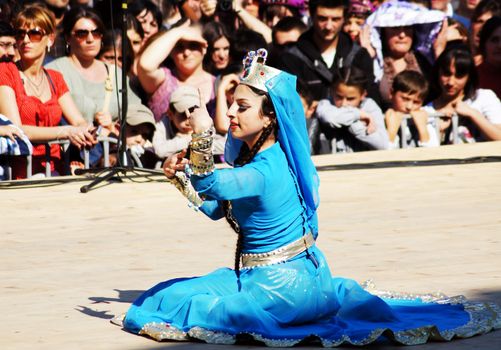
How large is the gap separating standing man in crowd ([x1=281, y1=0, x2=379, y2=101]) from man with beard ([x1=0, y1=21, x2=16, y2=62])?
248 cm

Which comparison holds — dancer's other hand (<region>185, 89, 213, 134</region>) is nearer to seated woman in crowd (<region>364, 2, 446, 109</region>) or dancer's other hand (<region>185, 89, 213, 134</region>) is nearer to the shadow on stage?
the shadow on stage

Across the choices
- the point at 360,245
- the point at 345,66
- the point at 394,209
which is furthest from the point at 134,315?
the point at 345,66

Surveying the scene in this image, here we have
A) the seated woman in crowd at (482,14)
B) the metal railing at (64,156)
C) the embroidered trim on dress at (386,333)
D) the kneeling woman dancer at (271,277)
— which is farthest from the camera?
the seated woman in crowd at (482,14)

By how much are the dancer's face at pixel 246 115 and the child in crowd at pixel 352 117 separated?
5750 mm

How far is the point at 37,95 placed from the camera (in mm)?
10094

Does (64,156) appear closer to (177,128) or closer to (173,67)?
(177,128)

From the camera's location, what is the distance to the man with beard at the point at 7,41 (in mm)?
10164

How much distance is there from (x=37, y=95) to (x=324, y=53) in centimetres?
289

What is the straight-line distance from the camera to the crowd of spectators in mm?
10094

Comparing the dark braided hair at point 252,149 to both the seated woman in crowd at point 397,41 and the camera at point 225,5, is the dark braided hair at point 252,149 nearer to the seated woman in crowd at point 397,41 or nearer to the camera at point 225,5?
the seated woman in crowd at point 397,41

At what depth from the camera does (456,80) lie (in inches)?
471

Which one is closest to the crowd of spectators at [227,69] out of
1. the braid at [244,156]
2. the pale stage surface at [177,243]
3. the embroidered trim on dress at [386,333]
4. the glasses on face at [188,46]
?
the glasses on face at [188,46]

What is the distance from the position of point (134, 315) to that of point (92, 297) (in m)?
0.79

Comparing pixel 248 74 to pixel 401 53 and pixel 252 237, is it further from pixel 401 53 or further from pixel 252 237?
pixel 401 53
